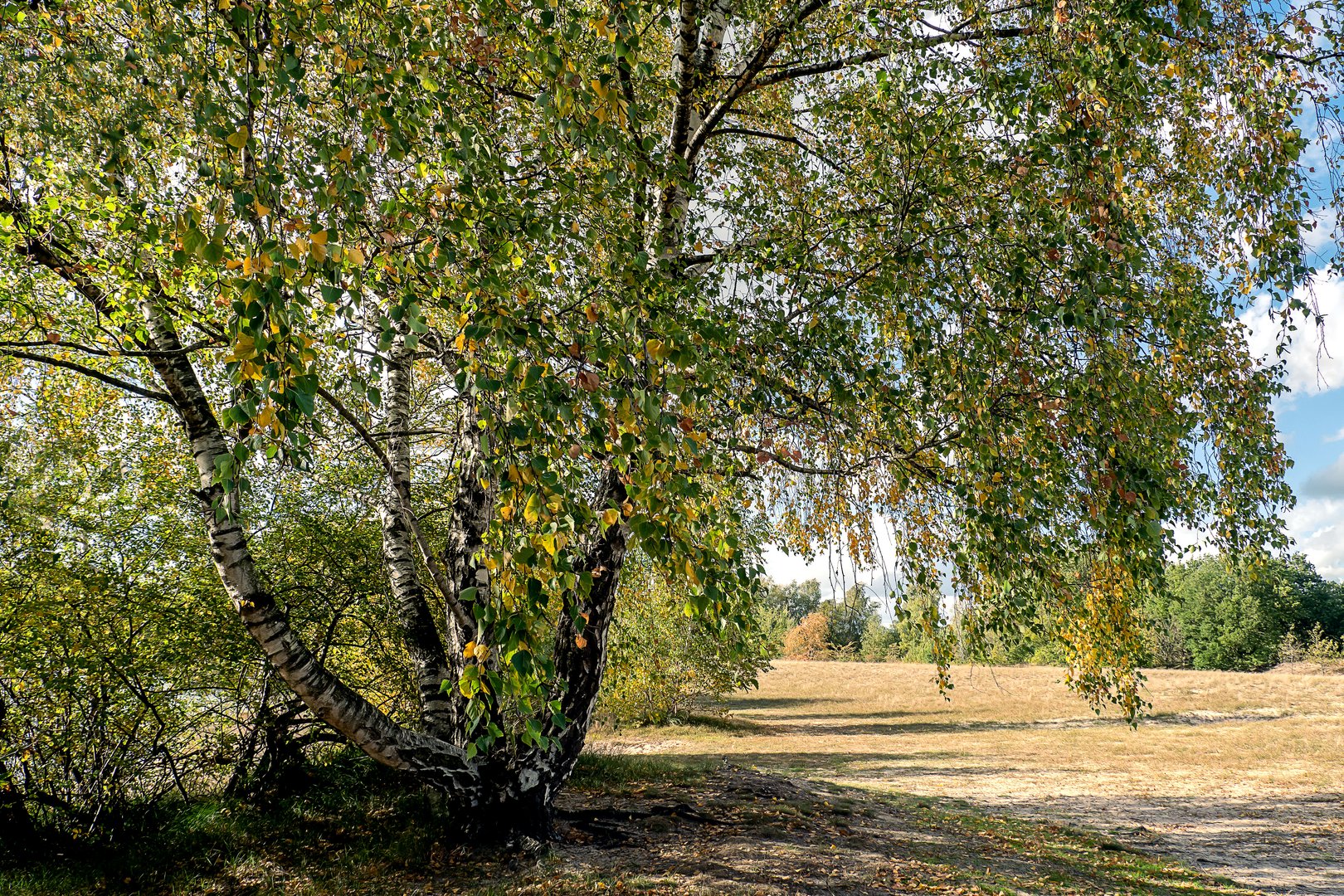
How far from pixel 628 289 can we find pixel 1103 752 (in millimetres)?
22740

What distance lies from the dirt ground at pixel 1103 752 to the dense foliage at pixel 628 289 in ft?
7.46

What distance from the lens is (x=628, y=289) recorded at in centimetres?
337

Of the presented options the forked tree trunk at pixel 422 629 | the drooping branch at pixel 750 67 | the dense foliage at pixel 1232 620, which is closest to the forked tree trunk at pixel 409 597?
the forked tree trunk at pixel 422 629

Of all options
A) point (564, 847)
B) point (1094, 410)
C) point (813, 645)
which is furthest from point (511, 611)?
point (813, 645)

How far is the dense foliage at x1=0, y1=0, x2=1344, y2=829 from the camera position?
262 centimetres

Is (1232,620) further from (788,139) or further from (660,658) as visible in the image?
(788,139)

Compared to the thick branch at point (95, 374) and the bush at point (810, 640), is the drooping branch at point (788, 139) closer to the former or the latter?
the thick branch at point (95, 374)

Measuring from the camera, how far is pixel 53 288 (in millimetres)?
6809

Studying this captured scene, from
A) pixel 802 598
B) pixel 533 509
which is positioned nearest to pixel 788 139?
pixel 533 509

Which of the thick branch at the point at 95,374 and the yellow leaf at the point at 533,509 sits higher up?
the thick branch at the point at 95,374

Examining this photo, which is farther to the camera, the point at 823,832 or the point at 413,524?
the point at 823,832

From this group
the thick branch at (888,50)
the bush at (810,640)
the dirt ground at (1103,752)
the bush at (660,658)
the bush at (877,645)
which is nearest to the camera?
the thick branch at (888,50)

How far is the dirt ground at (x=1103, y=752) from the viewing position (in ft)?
36.2

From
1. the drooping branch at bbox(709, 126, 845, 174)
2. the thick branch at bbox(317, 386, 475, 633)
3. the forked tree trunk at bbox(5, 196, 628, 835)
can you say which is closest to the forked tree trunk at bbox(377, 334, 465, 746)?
the forked tree trunk at bbox(5, 196, 628, 835)
